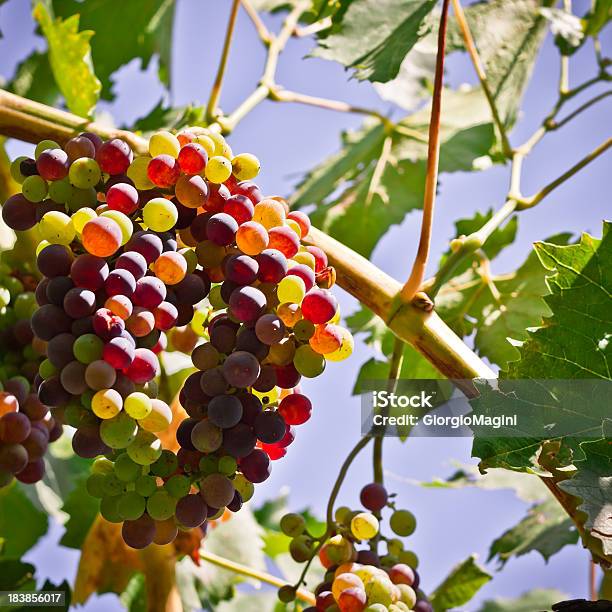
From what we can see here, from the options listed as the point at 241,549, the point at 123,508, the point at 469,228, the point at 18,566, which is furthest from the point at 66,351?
the point at 469,228

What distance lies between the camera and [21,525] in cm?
171

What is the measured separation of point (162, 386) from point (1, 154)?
42 centimetres

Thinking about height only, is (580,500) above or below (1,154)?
below

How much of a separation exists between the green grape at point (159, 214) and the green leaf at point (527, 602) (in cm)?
139

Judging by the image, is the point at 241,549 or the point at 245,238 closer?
the point at 245,238

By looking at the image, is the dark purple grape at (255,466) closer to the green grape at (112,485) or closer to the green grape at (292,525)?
the green grape at (112,485)

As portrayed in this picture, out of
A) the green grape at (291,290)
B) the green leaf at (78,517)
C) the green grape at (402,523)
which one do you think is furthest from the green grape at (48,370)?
the green leaf at (78,517)

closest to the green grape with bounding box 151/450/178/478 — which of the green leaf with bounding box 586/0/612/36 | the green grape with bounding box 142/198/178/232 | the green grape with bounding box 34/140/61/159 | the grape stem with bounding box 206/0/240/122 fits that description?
the green grape with bounding box 142/198/178/232

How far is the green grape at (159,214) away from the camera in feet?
2.81

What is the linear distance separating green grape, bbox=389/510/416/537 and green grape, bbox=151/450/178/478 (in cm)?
38

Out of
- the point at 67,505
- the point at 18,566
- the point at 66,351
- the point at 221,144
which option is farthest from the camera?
the point at 67,505

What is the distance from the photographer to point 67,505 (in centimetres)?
150

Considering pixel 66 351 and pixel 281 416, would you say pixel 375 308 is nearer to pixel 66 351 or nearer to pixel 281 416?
pixel 281 416

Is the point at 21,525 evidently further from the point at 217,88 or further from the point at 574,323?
the point at 574,323
